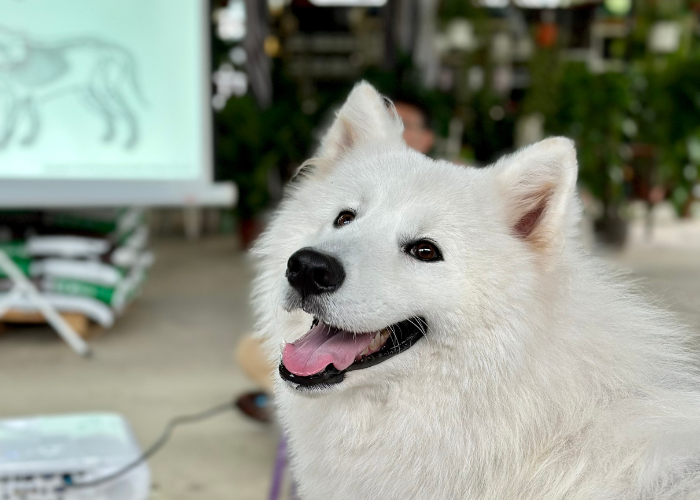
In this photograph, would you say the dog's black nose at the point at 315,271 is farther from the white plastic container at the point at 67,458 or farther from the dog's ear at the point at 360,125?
the white plastic container at the point at 67,458

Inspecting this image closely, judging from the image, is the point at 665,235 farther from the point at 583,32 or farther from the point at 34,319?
the point at 34,319

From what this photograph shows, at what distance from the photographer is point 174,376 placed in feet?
11.0

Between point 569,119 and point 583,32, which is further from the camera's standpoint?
point 583,32

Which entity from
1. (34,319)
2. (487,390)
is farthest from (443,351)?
(34,319)

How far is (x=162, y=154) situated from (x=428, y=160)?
74.1 inches

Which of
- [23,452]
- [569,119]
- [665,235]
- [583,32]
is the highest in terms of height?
[583,32]

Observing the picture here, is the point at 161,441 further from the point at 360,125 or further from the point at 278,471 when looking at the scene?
the point at 360,125

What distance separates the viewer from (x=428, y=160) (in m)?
1.29

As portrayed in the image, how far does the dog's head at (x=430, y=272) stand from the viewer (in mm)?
1104

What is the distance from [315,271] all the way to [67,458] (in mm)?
1300

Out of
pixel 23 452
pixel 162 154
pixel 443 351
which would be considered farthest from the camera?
pixel 162 154

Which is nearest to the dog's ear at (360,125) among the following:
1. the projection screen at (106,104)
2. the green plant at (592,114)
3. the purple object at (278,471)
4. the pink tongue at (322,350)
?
the pink tongue at (322,350)

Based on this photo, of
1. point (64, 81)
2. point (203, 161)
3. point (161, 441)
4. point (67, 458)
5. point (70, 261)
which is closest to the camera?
point (67, 458)

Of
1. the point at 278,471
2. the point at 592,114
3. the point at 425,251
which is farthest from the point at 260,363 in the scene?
the point at 592,114
